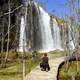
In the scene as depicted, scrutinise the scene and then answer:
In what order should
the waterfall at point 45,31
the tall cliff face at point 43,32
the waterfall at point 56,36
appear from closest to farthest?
the tall cliff face at point 43,32
the waterfall at point 45,31
the waterfall at point 56,36

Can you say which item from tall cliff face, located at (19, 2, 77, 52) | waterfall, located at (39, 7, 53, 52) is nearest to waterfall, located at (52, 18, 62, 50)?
tall cliff face, located at (19, 2, 77, 52)

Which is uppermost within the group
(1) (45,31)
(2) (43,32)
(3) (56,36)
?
(1) (45,31)

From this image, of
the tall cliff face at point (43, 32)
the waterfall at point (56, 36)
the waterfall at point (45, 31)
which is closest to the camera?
the tall cliff face at point (43, 32)

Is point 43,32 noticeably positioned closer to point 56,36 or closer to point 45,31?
point 45,31

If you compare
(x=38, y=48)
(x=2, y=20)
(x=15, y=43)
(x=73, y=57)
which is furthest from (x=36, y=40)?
(x=73, y=57)

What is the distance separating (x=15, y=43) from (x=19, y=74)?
16041mm

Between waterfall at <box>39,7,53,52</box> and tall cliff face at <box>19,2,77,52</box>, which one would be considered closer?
tall cliff face at <box>19,2,77,52</box>

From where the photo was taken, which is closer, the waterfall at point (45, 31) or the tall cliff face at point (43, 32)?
the tall cliff face at point (43, 32)

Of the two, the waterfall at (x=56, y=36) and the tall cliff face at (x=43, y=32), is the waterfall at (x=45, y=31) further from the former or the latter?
the waterfall at (x=56, y=36)

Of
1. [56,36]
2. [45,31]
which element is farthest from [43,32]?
[56,36]

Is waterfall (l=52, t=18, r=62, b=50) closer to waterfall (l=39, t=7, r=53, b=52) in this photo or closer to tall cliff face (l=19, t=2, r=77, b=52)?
tall cliff face (l=19, t=2, r=77, b=52)

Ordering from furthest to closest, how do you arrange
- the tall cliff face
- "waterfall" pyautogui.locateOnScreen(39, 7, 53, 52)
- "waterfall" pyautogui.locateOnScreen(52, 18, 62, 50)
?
"waterfall" pyautogui.locateOnScreen(52, 18, 62, 50) < "waterfall" pyautogui.locateOnScreen(39, 7, 53, 52) < the tall cliff face

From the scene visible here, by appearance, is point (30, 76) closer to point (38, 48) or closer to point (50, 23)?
point (38, 48)

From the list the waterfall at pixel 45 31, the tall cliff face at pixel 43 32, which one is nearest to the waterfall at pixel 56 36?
the tall cliff face at pixel 43 32
